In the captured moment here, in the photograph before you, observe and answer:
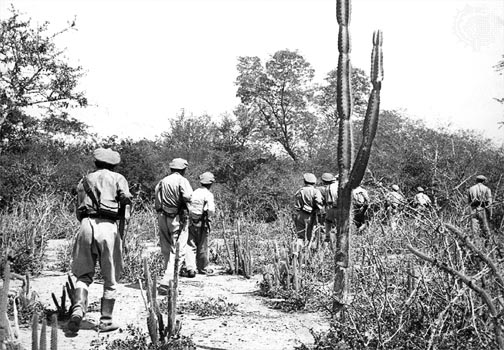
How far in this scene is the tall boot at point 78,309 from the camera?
486 cm

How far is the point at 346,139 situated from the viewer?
4625 millimetres

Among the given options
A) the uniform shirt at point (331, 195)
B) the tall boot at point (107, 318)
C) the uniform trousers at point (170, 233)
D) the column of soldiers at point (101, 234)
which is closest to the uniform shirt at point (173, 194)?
the uniform trousers at point (170, 233)

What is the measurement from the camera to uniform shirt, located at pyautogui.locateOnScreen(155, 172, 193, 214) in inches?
302

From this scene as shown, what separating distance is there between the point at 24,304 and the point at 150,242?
24.6 ft

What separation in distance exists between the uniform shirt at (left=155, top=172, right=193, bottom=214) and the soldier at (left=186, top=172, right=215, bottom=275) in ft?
3.32

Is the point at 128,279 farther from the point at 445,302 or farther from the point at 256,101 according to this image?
the point at 256,101

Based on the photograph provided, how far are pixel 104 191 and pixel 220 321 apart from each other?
1.92 m

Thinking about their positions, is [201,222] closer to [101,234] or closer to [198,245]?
[198,245]

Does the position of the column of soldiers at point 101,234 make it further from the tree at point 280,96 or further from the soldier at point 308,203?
the tree at point 280,96

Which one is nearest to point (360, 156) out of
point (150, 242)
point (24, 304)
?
point (24, 304)

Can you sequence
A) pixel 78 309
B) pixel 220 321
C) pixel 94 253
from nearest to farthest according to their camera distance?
pixel 78 309, pixel 94 253, pixel 220 321

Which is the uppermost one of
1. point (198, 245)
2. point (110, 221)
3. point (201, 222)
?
point (110, 221)

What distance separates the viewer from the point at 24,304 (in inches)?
214

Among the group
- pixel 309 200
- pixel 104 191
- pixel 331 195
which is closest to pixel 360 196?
pixel 331 195
